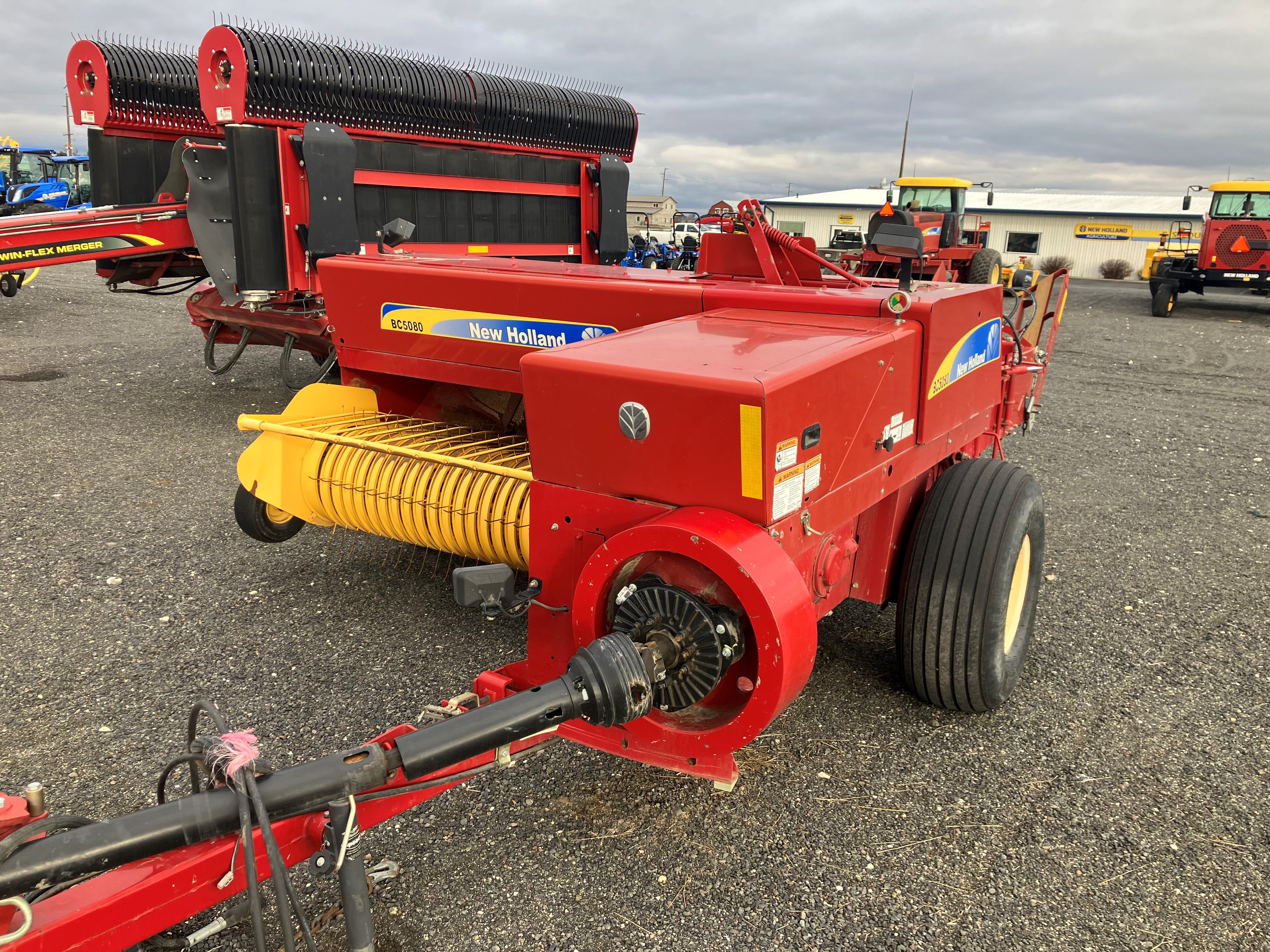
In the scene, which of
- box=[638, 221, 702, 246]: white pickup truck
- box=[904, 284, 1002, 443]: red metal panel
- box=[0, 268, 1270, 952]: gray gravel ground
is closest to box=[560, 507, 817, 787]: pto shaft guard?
box=[0, 268, 1270, 952]: gray gravel ground

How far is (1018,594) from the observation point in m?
2.97

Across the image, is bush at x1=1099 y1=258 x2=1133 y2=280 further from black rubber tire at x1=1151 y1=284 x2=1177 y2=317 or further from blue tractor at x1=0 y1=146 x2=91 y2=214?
blue tractor at x1=0 y1=146 x2=91 y2=214

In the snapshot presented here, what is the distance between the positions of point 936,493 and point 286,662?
7.39 feet

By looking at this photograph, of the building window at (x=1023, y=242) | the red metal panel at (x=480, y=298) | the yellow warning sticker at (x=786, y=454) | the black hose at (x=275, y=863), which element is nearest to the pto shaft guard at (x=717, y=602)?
the yellow warning sticker at (x=786, y=454)

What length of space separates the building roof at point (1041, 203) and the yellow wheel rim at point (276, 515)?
123ft

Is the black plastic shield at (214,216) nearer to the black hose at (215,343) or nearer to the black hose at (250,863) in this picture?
the black hose at (215,343)

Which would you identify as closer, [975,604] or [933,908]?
[933,908]

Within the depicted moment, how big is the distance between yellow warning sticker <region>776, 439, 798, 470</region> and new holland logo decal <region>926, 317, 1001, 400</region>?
784mm

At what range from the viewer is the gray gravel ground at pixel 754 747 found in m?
2.06

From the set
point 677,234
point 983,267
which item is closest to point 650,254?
point 983,267

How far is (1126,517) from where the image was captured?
4.82 metres

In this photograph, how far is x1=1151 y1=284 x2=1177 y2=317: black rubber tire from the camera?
591 inches

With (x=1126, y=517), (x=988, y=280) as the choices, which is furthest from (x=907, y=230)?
(x=988, y=280)

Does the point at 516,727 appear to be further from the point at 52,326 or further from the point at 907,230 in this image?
the point at 52,326
